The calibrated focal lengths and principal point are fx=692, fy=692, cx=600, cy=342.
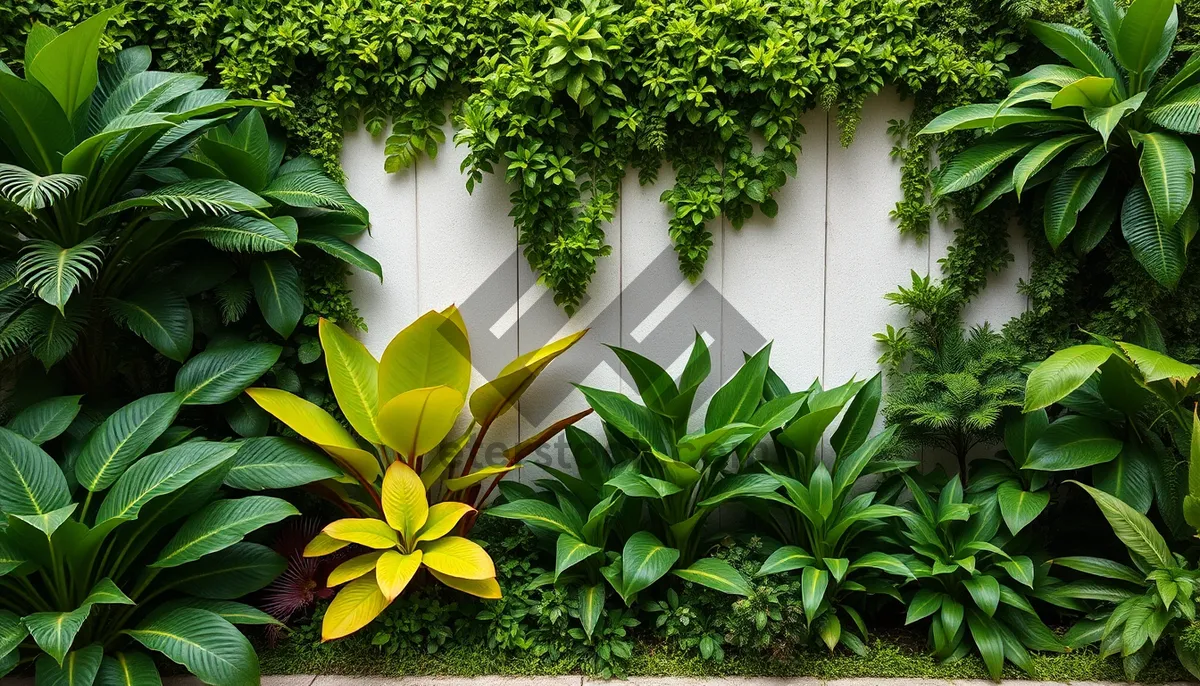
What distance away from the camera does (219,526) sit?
210 centimetres

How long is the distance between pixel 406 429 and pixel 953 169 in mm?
2159

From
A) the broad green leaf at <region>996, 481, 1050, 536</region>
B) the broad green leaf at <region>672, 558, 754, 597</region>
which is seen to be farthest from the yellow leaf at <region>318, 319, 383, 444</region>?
the broad green leaf at <region>996, 481, 1050, 536</region>

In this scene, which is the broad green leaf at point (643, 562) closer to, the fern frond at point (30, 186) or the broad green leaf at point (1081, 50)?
the fern frond at point (30, 186)

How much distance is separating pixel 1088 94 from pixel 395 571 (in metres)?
2.71

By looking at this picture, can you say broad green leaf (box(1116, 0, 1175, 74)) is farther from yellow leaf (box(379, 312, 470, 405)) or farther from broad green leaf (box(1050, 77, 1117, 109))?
yellow leaf (box(379, 312, 470, 405))

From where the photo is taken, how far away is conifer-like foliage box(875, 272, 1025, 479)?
246 centimetres

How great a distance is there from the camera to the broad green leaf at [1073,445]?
2.35 meters

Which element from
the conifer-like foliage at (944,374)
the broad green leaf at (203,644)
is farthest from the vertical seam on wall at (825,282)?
the broad green leaf at (203,644)

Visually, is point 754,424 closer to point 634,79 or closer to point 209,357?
point 634,79

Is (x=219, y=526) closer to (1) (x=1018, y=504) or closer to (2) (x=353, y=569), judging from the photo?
(2) (x=353, y=569)

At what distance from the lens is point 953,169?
8.28 feet

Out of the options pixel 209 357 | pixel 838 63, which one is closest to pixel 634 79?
pixel 838 63

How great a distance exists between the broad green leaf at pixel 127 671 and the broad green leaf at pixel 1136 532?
9.43 ft

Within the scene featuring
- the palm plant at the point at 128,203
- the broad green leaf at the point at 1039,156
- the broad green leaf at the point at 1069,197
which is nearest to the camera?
the palm plant at the point at 128,203
